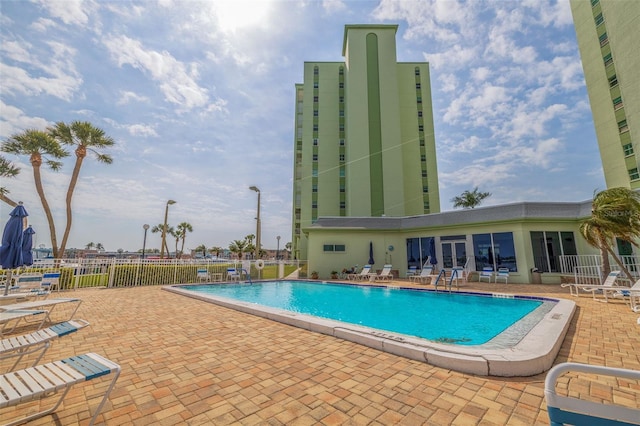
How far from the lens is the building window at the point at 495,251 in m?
13.8

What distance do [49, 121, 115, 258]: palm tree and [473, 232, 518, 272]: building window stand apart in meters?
24.9

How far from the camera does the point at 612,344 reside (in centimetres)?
412

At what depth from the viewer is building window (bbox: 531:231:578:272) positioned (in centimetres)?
1332

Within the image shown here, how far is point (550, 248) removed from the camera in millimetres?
13461

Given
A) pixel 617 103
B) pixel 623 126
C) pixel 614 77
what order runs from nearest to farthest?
1. pixel 623 126
2. pixel 617 103
3. pixel 614 77

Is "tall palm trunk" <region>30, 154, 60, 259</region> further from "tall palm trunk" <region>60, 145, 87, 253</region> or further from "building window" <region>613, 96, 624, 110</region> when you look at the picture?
"building window" <region>613, 96, 624, 110</region>

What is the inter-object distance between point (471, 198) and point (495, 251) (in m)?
24.9

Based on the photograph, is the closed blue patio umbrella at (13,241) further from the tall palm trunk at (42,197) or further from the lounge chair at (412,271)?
the lounge chair at (412,271)

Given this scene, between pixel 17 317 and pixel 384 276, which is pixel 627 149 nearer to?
pixel 384 276

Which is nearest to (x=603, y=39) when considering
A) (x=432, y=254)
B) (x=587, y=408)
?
(x=432, y=254)

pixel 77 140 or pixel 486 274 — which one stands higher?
pixel 77 140

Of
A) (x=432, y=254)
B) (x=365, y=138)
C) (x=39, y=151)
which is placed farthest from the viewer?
(x=365, y=138)

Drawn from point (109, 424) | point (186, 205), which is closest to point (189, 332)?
point (109, 424)

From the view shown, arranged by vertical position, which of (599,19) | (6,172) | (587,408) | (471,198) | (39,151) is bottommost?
(587,408)
